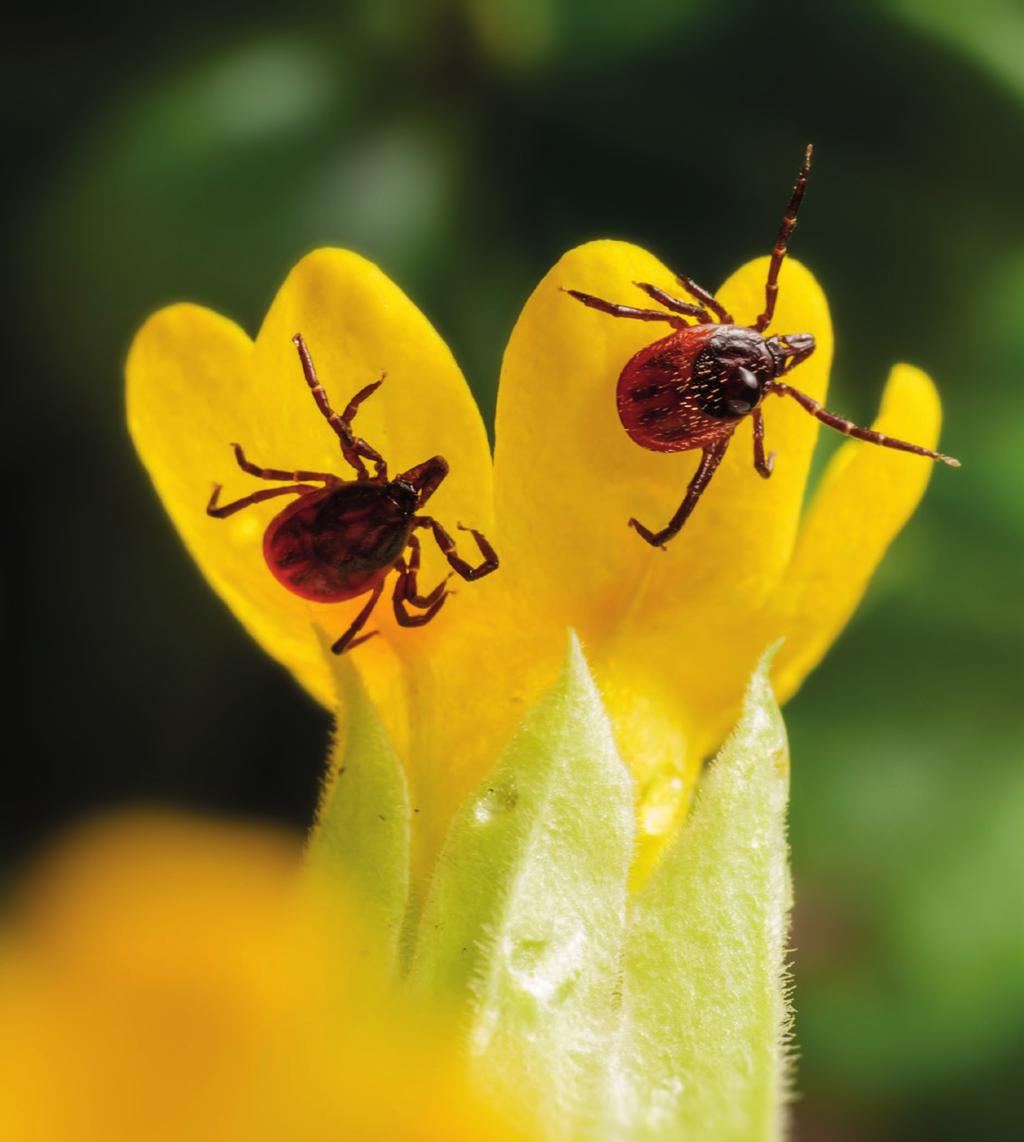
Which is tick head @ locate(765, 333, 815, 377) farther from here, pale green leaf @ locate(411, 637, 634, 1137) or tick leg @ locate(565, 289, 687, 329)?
pale green leaf @ locate(411, 637, 634, 1137)

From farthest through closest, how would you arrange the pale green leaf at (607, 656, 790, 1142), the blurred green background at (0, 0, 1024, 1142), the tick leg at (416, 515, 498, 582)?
the blurred green background at (0, 0, 1024, 1142) < the tick leg at (416, 515, 498, 582) < the pale green leaf at (607, 656, 790, 1142)

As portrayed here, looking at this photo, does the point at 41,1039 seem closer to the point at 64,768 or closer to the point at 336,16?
the point at 64,768

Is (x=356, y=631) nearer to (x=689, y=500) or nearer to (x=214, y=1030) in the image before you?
(x=689, y=500)

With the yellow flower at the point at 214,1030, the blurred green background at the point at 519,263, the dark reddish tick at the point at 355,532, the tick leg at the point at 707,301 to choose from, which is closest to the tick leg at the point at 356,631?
the dark reddish tick at the point at 355,532

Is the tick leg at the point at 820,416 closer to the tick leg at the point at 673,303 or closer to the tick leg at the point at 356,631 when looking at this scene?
the tick leg at the point at 673,303

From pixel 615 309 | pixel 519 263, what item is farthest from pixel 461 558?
pixel 519 263

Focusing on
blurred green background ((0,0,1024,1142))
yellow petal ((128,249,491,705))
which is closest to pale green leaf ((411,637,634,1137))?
yellow petal ((128,249,491,705))

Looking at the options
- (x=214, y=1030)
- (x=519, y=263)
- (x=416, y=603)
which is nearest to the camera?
(x=214, y=1030)
